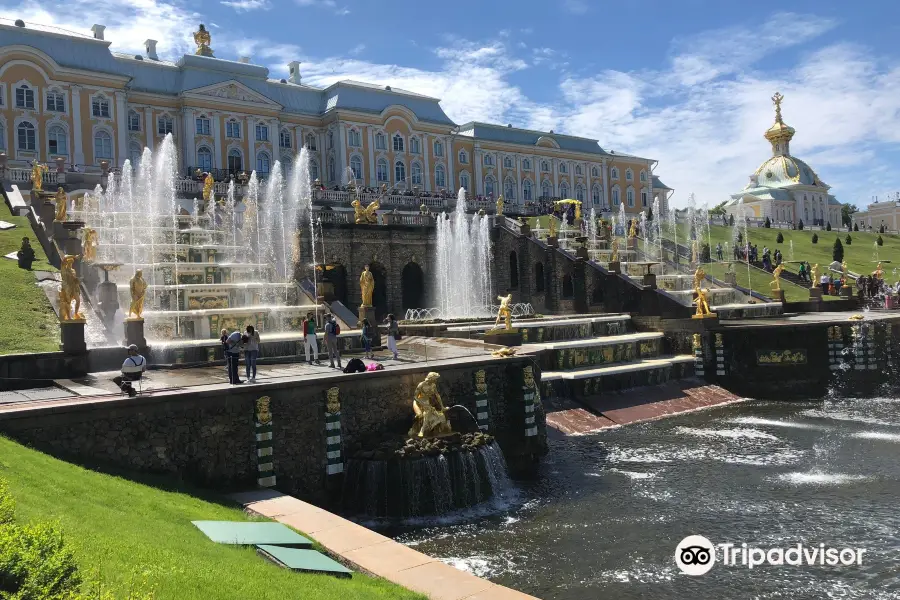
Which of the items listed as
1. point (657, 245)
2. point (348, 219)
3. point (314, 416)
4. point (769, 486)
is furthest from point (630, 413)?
point (657, 245)

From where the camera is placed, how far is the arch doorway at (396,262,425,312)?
38.7 metres

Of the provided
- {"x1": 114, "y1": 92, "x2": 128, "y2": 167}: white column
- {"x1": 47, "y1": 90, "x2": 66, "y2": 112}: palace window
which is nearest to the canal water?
{"x1": 114, "y1": 92, "x2": 128, "y2": 167}: white column

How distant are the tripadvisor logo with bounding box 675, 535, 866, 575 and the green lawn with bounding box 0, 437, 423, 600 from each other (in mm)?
5587

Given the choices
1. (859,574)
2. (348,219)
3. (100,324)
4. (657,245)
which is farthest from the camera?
(657,245)

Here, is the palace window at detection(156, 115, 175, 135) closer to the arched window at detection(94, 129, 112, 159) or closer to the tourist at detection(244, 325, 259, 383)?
the arched window at detection(94, 129, 112, 159)

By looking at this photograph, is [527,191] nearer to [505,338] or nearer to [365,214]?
[365,214]

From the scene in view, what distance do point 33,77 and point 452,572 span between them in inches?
2001

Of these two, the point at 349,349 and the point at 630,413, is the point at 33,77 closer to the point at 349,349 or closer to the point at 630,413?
the point at 349,349

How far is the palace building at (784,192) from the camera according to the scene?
4144 inches

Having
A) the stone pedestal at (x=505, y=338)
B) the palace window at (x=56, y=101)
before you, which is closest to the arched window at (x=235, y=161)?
the palace window at (x=56, y=101)

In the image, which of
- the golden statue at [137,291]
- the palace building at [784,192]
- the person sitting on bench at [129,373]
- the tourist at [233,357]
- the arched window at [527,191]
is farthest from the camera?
the palace building at [784,192]

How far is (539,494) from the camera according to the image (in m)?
15.6

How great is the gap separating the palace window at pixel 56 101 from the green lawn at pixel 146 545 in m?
45.1

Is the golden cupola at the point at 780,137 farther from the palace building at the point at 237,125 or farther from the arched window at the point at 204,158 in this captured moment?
the arched window at the point at 204,158
